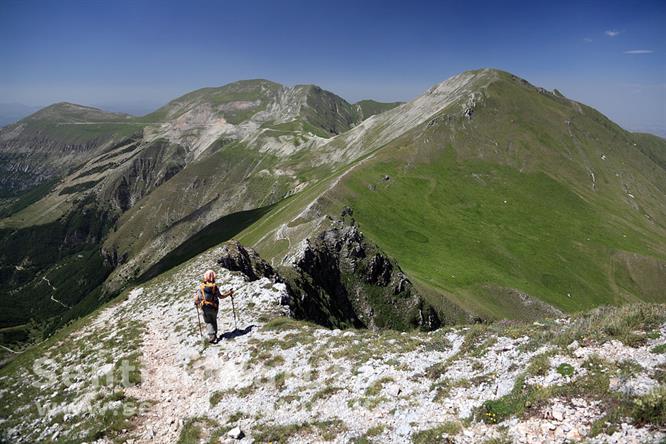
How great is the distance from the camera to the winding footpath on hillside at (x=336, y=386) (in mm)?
10070

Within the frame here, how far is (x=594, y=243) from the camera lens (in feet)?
330

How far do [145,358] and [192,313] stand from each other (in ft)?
16.8

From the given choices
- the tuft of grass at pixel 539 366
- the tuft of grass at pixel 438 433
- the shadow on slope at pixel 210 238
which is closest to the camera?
the tuft of grass at pixel 438 433

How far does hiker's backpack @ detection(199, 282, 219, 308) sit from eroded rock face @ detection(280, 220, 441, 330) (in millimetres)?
22836

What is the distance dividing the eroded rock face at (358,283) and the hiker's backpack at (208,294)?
899 inches

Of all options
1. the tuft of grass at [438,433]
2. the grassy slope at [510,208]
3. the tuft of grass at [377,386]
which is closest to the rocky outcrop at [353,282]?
the grassy slope at [510,208]

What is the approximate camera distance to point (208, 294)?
65.9ft

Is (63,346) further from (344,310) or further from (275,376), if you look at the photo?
(344,310)

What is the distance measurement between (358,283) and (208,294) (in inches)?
1368

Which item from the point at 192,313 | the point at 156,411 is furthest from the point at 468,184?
the point at 156,411

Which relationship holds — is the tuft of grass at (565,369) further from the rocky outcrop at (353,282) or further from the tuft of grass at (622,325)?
the rocky outcrop at (353,282)

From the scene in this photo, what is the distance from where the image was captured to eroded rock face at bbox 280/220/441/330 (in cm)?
4612

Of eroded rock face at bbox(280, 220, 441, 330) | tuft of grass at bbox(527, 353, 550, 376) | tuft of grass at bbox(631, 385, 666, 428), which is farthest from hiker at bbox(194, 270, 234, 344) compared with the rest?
eroded rock face at bbox(280, 220, 441, 330)

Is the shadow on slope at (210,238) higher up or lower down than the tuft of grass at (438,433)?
lower down
